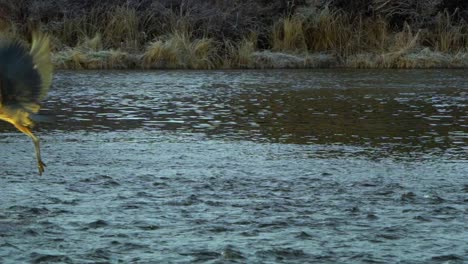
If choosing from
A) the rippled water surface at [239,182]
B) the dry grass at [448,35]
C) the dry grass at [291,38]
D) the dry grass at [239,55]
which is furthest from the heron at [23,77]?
the dry grass at [448,35]

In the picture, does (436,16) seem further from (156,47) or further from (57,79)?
(57,79)

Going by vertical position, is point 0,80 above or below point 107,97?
above

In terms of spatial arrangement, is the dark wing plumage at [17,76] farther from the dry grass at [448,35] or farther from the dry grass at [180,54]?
the dry grass at [448,35]

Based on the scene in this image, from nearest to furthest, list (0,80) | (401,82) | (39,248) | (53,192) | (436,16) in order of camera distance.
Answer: (39,248) < (0,80) < (53,192) < (401,82) < (436,16)

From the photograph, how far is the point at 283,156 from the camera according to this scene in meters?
10.2

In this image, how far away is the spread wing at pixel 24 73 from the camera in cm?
709

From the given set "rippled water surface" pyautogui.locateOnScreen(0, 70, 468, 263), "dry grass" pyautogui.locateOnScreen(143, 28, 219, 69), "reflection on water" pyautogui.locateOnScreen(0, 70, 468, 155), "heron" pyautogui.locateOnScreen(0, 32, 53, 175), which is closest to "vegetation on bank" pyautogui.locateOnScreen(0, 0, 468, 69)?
"dry grass" pyautogui.locateOnScreen(143, 28, 219, 69)

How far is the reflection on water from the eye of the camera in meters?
12.1

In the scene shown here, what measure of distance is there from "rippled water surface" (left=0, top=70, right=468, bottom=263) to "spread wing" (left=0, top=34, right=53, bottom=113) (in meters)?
0.83

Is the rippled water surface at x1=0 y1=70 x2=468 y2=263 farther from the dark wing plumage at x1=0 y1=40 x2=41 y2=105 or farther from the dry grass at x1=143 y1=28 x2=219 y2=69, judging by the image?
the dry grass at x1=143 y1=28 x2=219 y2=69

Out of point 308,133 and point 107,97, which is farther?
point 107,97

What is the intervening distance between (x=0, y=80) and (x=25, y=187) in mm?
1422

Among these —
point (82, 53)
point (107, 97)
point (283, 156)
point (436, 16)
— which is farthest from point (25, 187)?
point (436, 16)

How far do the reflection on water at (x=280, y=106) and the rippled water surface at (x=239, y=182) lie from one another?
0.05 meters
